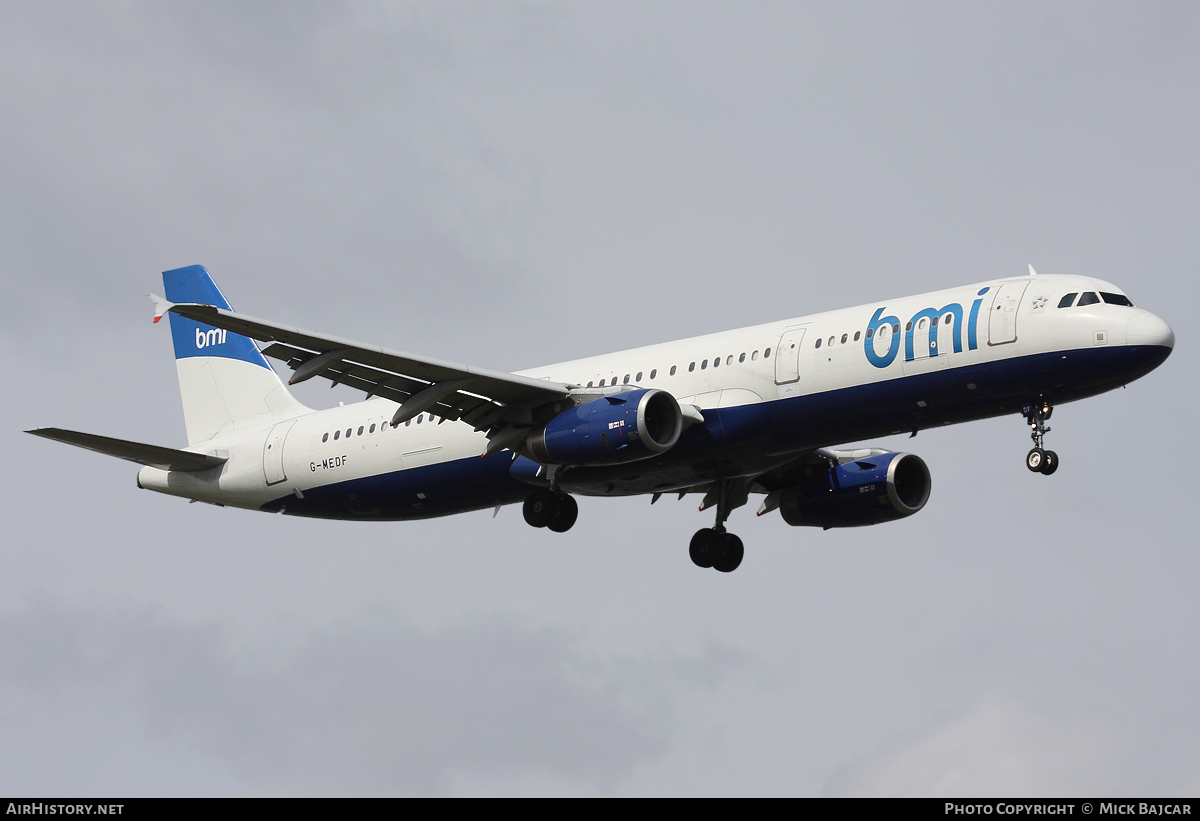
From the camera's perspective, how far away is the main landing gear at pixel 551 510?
42.6 metres

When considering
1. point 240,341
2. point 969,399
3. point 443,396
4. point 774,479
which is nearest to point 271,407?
point 240,341

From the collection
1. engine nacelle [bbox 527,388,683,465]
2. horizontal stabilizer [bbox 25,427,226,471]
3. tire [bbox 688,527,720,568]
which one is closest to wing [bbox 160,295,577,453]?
engine nacelle [bbox 527,388,683,465]

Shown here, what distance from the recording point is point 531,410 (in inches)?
1587

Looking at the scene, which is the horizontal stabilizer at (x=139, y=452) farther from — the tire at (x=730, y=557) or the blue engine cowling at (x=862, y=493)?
the blue engine cowling at (x=862, y=493)

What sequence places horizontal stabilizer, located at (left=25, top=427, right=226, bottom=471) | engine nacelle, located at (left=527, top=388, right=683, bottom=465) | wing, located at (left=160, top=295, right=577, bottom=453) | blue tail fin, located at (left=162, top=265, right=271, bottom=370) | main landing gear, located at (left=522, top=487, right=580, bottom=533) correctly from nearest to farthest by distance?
1. wing, located at (left=160, top=295, right=577, bottom=453)
2. engine nacelle, located at (left=527, top=388, right=683, bottom=465)
3. horizontal stabilizer, located at (left=25, top=427, right=226, bottom=471)
4. main landing gear, located at (left=522, top=487, right=580, bottom=533)
5. blue tail fin, located at (left=162, top=265, right=271, bottom=370)

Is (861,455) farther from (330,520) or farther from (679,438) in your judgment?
(330,520)

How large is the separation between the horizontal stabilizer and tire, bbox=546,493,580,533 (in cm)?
1081

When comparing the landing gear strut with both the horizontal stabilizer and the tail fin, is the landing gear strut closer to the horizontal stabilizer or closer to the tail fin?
the tail fin

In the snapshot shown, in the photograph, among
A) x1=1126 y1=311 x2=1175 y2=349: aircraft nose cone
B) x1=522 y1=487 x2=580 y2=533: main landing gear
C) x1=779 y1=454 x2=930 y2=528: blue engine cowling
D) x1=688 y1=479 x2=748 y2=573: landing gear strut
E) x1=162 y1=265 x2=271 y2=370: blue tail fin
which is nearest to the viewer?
x1=1126 y1=311 x2=1175 y2=349: aircraft nose cone

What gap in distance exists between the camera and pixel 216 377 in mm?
50906

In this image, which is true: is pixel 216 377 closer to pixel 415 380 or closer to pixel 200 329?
pixel 200 329

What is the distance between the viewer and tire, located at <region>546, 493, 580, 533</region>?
1677 inches

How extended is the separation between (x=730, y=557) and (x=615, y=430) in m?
9.26

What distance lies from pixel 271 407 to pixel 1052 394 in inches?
917
